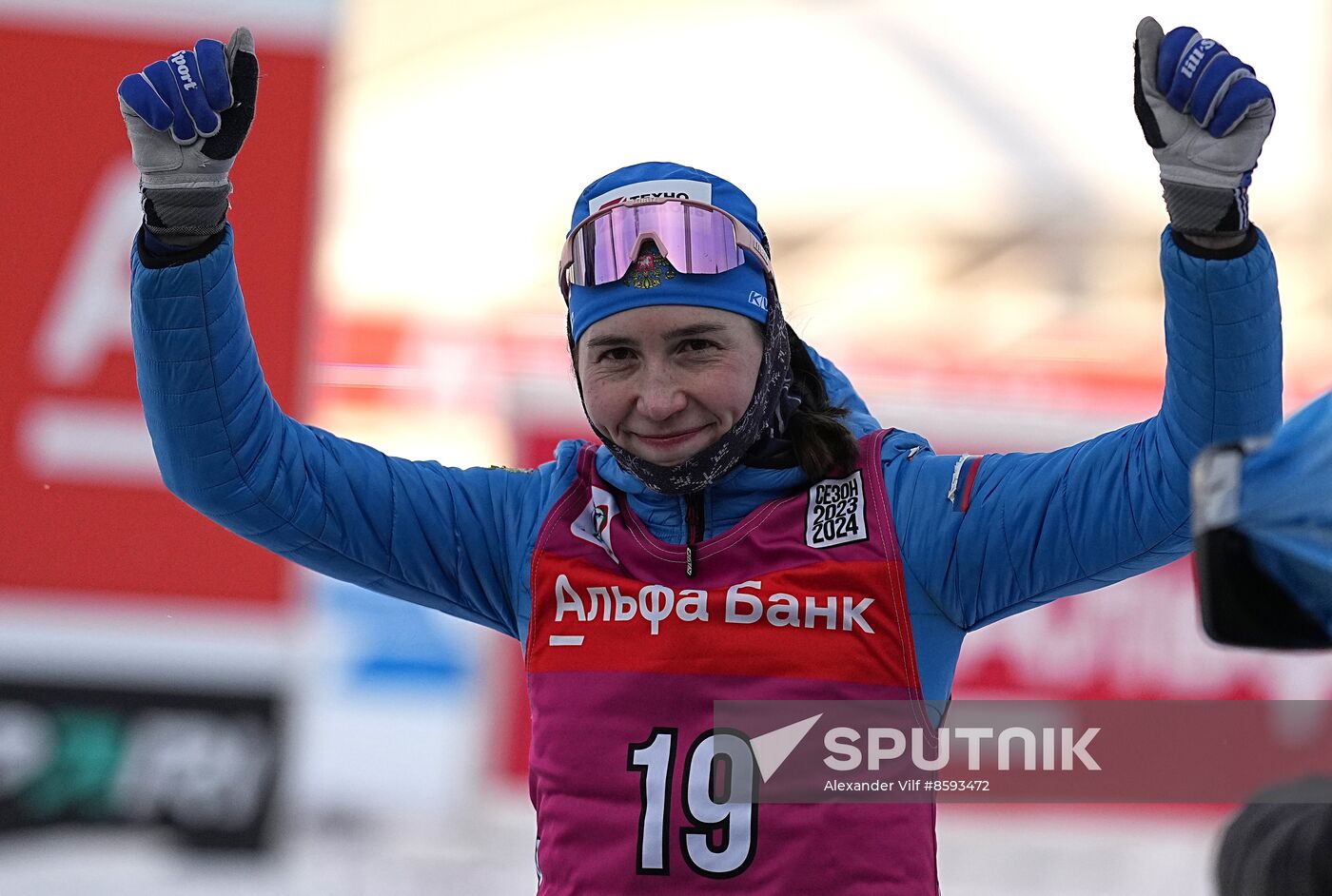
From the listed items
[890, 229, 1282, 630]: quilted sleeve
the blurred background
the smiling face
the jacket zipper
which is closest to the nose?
the smiling face

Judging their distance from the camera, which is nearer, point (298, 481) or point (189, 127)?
point (189, 127)

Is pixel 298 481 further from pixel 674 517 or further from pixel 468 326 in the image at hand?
pixel 468 326

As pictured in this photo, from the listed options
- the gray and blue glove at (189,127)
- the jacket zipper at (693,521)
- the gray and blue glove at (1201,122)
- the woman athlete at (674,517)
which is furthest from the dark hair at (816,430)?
the gray and blue glove at (189,127)

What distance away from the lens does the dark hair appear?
5.67 feet

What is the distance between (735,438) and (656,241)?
24 centimetres

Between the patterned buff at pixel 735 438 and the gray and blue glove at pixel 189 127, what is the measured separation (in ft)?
1.46

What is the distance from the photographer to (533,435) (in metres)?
4.20

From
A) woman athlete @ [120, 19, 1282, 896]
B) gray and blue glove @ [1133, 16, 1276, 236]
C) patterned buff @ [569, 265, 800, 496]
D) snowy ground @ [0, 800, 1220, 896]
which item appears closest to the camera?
gray and blue glove @ [1133, 16, 1276, 236]

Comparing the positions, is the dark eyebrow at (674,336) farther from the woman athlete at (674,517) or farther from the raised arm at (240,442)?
the raised arm at (240,442)

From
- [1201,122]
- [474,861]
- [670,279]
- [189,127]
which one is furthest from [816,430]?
[474,861]

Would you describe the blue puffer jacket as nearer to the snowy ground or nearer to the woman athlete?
the woman athlete

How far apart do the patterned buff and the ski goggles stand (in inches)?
1.0

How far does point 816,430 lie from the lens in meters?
1.77

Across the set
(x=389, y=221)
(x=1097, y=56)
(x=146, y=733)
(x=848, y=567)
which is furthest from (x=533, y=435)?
(x=848, y=567)
